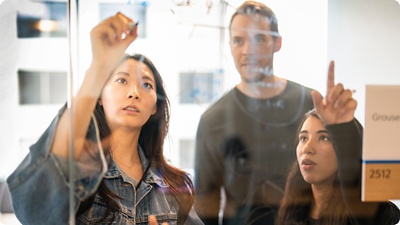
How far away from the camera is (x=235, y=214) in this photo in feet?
4.21

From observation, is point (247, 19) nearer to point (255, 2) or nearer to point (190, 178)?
point (255, 2)

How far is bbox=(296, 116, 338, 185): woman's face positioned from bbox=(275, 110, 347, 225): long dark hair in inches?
0.6

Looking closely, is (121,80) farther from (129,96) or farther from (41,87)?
(41,87)

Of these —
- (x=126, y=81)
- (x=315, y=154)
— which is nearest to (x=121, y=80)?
(x=126, y=81)

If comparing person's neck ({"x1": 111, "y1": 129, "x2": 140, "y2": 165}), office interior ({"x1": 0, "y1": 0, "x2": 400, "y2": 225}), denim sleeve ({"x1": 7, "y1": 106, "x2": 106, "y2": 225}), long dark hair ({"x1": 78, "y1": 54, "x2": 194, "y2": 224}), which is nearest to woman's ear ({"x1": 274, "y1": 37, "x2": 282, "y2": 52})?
office interior ({"x1": 0, "y1": 0, "x2": 400, "y2": 225})

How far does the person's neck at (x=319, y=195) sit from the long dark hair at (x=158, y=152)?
36 cm

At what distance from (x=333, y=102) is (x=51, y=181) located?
82 cm

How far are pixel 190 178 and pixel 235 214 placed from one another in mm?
167

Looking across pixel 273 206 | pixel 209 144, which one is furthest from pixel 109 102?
pixel 273 206

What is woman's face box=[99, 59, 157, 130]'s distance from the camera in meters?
1.23

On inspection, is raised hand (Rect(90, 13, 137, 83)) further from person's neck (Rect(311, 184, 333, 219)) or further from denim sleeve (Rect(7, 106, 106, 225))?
person's neck (Rect(311, 184, 333, 219))

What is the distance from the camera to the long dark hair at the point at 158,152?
123 centimetres

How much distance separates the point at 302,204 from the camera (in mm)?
1302

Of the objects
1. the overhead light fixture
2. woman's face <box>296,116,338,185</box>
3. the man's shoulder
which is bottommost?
woman's face <box>296,116,338,185</box>
